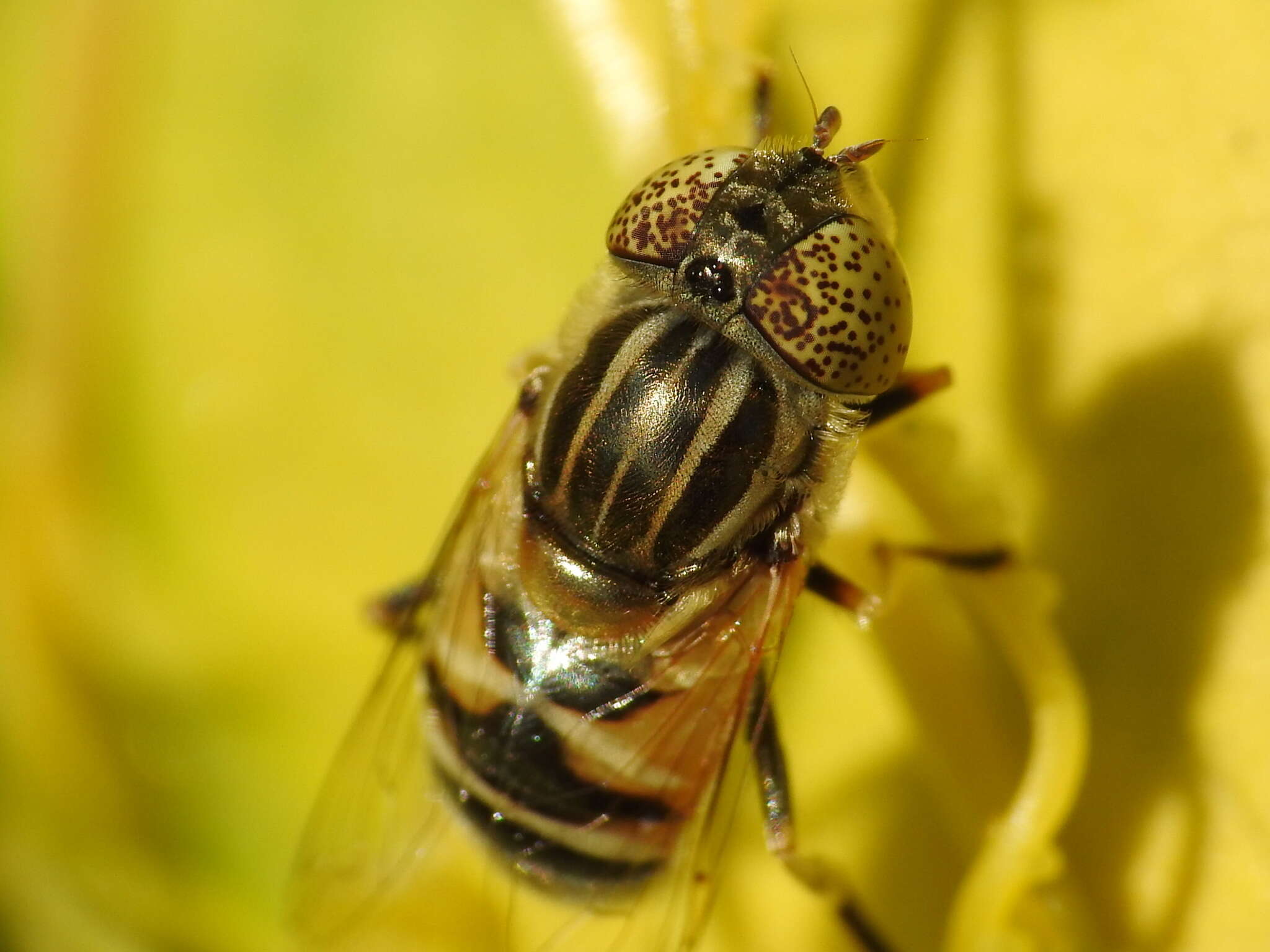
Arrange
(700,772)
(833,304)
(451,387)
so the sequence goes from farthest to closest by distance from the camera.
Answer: (451,387), (700,772), (833,304)

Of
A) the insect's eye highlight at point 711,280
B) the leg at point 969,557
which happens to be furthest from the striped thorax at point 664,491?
the leg at point 969,557

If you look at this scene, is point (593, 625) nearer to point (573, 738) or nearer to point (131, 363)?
point (573, 738)

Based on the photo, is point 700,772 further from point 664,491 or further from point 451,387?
point 451,387

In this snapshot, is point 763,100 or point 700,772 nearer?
point 700,772

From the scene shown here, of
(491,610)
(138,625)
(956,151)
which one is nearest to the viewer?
(491,610)

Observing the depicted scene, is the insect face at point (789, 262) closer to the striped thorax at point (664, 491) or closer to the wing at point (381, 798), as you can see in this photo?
the striped thorax at point (664, 491)

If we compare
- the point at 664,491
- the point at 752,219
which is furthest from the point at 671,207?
the point at 664,491

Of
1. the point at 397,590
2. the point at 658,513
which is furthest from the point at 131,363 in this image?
the point at 658,513
